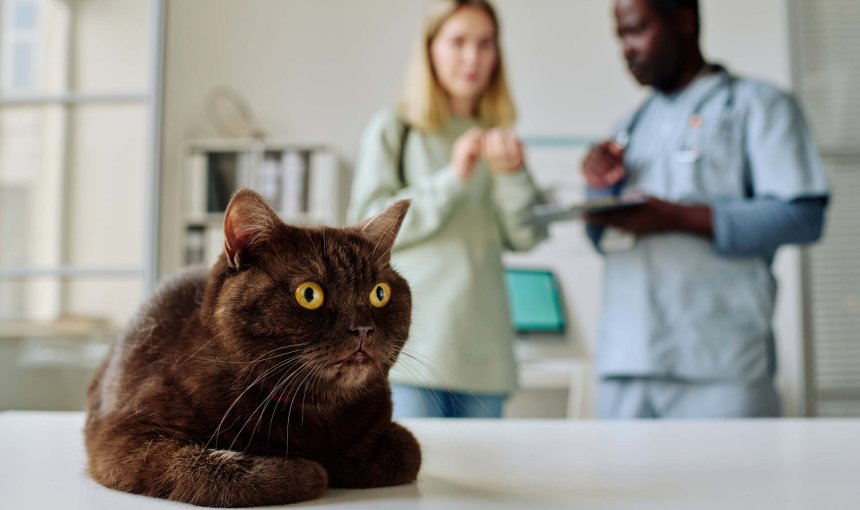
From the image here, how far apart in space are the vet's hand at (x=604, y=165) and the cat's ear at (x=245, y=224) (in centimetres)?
110

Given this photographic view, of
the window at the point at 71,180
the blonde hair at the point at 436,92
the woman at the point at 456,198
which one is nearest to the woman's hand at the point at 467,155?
the woman at the point at 456,198

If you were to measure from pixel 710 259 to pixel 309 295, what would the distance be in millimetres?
1092

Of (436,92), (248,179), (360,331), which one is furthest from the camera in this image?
(248,179)

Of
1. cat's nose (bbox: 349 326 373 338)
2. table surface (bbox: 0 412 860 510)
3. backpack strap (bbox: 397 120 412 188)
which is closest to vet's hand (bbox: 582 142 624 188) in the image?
backpack strap (bbox: 397 120 412 188)

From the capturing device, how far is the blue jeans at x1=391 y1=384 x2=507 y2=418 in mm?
1256

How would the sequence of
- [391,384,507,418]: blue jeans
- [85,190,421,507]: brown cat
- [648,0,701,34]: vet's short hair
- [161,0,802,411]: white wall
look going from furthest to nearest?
[161,0,802,411]: white wall < [648,0,701,34]: vet's short hair < [391,384,507,418]: blue jeans < [85,190,421,507]: brown cat

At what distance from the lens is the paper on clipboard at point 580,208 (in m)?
1.33

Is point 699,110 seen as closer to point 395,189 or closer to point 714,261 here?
point 714,261

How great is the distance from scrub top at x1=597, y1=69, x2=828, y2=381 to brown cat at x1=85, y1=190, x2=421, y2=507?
0.95 m

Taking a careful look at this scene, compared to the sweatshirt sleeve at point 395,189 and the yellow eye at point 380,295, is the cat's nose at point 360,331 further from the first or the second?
the sweatshirt sleeve at point 395,189

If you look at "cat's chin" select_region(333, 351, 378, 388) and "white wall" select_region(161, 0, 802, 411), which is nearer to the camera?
"cat's chin" select_region(333, 351, 378, 388)

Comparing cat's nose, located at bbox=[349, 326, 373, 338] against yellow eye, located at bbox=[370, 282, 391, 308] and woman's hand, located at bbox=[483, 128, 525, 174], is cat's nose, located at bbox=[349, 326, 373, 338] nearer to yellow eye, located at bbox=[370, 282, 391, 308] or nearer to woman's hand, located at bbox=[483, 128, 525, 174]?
yellow eye, located at bbox=[370, 282, 391, 308]

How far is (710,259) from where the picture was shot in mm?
1437

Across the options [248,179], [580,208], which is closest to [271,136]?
[248,179]
